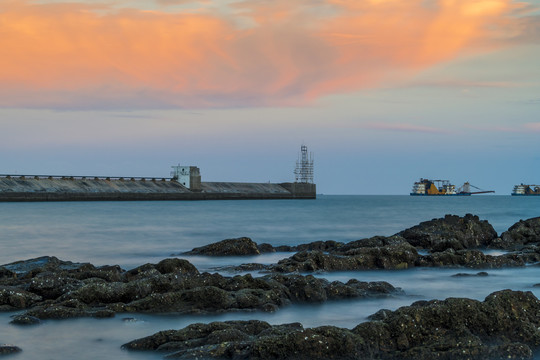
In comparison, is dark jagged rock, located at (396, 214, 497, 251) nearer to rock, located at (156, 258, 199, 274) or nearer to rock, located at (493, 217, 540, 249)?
rock, located at (493, 217, 540, 249)

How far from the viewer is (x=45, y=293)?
11219mm

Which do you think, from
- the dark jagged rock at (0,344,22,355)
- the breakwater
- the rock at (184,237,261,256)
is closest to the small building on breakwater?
the breakwater

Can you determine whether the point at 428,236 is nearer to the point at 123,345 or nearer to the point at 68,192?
the point at 123,345

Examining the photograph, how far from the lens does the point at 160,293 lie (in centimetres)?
1073

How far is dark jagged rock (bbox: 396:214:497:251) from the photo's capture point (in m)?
21.6

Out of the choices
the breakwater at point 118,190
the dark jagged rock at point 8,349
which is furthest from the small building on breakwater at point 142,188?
the dark jagged rock at point 8,349

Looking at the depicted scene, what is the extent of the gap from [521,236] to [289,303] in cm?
1553

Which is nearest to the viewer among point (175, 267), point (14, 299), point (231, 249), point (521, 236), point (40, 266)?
point (14, 299)

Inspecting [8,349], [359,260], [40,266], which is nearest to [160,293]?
[8,349]

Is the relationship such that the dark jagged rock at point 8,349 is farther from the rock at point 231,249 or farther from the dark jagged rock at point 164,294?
the rock at point 231,249

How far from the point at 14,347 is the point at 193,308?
122 inches

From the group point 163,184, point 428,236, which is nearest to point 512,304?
point 428,236

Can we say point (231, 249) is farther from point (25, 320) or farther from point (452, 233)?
point (25, 320)

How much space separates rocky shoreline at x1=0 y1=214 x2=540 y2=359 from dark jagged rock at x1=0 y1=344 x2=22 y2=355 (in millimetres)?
19
